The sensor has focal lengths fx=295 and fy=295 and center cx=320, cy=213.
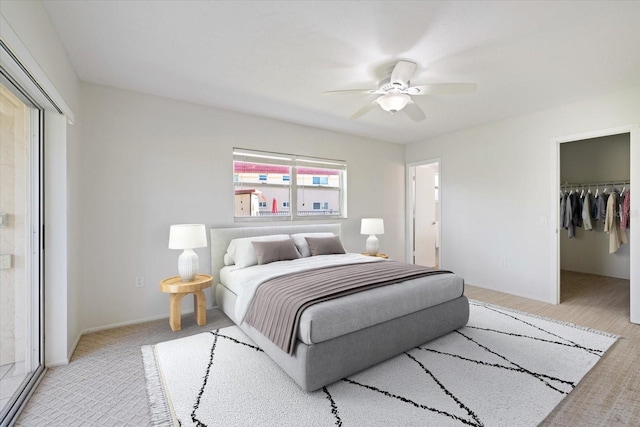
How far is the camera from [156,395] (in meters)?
1.94

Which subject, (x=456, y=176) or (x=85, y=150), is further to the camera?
(x=456, y=176)

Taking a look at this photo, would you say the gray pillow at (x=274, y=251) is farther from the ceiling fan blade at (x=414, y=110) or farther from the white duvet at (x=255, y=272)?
the ceiling fan blade at (x=414, y=110)

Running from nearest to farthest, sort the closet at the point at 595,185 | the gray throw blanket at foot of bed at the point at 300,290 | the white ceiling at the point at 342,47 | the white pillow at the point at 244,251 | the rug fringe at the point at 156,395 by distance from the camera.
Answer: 1. the rug fringe at the point at 156,395
2. the white ceiling at the point at 342,47
3. the gray throw blanket at foot of bed at the point at 300,290
4. the white pillow at the point at 244,251
5. the closet at the point at 595,185

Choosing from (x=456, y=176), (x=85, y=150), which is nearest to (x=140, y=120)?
(x=85, y=150)

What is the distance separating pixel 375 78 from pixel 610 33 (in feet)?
5.83

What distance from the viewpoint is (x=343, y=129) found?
4.78 m

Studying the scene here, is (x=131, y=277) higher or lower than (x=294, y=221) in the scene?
lower

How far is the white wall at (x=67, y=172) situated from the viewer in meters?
1.76

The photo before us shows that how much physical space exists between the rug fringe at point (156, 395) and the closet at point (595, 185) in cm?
625

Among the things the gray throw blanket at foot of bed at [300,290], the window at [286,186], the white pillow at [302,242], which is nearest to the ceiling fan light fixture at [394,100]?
the gray throw blanket at foot of bed at [300,290]

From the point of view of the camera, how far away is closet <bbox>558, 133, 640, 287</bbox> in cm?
505

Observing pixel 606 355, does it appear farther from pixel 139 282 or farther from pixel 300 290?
pixel 139 282

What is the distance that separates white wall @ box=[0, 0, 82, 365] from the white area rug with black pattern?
26.6 inches

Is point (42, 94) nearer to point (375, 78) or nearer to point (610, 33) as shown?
point (375, 78)
